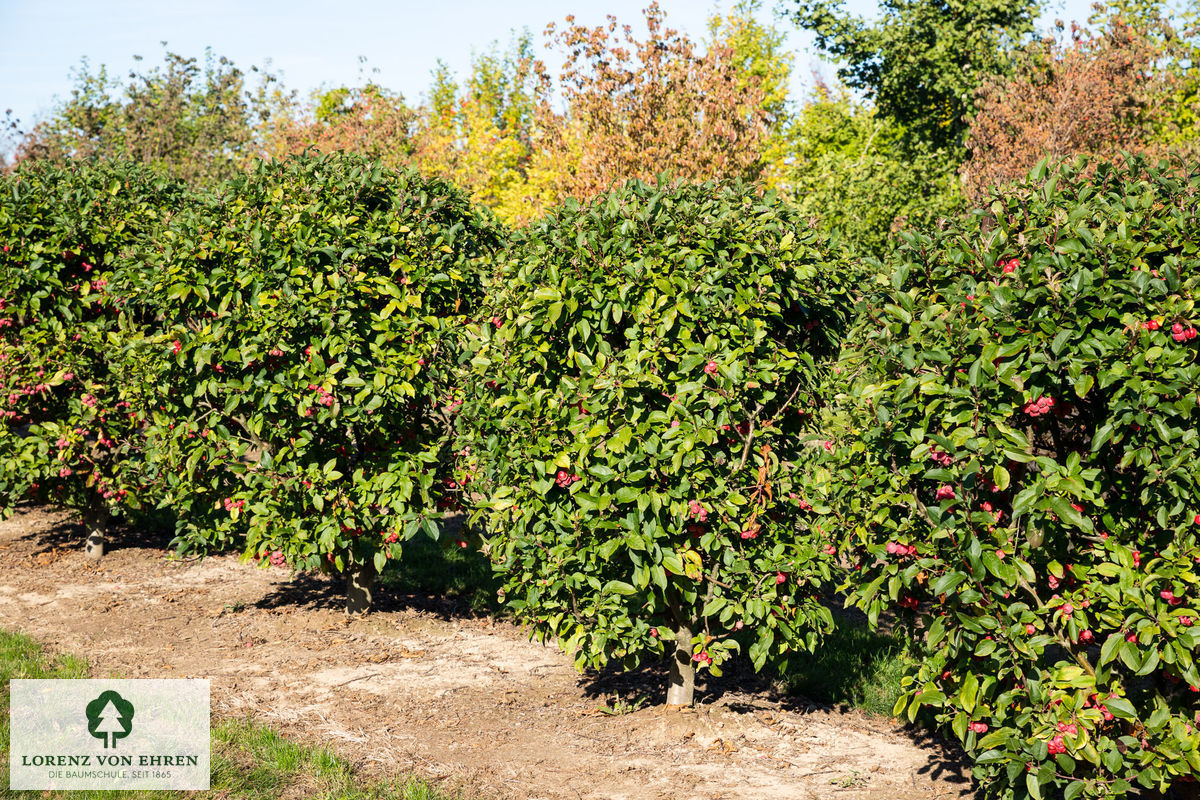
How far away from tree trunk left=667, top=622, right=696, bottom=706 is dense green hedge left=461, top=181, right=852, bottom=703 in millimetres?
100

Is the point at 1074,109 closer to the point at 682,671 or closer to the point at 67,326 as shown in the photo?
the point at 682,671

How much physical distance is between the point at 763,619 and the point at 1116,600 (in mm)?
1736

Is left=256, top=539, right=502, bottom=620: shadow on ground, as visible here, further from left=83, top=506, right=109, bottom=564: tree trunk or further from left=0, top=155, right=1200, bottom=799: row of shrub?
left=83, top=506, right=109, bottom=564: tree trunk

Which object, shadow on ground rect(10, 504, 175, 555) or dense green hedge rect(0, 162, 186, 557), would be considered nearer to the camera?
dense green hedge rect(0, 162, 186, 557)

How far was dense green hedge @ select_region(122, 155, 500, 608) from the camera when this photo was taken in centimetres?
561

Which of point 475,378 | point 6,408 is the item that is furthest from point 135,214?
point 475,378

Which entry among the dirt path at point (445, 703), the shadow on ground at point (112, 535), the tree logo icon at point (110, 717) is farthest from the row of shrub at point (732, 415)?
the shadow on ground at point (112, 535)

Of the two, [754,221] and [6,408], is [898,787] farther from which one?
[6,408]

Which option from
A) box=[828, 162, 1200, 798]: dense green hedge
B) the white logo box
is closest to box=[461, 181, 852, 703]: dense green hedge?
box=[828, 162, 1200, 798]: dense green hedge

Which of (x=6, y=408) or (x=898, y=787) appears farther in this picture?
(x=6, y=408)

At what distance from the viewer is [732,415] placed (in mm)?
4449

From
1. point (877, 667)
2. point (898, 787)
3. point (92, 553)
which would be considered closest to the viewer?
point (898, 787)

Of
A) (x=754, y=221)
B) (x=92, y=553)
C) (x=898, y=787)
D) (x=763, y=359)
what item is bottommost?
(x=898, y=787)

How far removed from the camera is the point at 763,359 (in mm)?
4430
